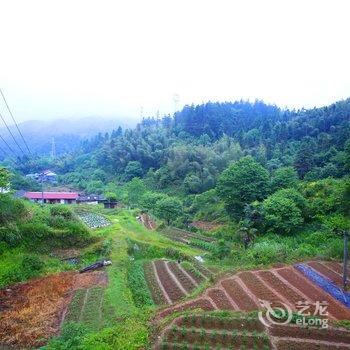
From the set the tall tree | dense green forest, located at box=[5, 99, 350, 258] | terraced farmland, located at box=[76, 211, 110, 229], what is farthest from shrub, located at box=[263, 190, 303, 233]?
terraced farmland, located at box=[76, 211, 110, 229]

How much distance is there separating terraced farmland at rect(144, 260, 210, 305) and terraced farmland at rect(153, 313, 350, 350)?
4498 mm

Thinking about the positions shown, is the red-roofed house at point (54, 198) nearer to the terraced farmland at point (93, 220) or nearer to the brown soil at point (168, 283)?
the terraced farmland at point (93, 220)

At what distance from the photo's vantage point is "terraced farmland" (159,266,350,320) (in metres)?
15.1

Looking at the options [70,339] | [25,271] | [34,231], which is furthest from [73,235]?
[70,339]

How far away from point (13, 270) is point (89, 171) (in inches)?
2607

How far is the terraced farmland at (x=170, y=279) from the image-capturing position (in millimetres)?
18828

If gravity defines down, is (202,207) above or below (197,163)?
below

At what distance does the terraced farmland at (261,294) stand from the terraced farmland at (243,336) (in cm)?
136

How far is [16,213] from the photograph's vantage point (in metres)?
26.0

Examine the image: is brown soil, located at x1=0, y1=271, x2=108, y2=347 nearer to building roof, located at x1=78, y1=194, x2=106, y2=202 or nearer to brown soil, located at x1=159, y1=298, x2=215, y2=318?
brown soil, located at x1=159, y1=298, x2=215, y2=318

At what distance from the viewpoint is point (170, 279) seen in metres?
21.3

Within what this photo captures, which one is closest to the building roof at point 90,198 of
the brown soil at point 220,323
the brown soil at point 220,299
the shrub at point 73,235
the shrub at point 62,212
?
the shrub at point 62,212

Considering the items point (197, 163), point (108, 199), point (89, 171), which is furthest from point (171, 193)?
point (89, 171)

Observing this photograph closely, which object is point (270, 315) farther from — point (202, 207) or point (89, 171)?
point (89, 171)
